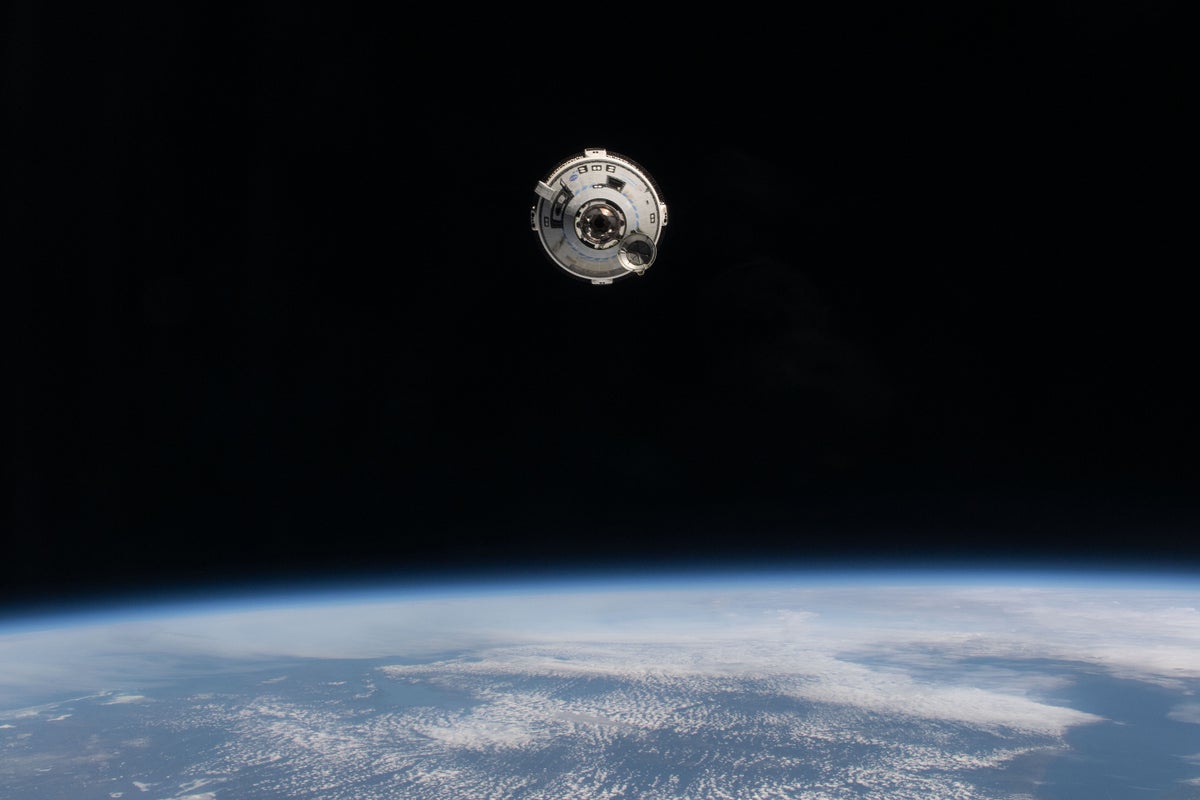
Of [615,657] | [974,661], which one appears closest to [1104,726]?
[974,661]

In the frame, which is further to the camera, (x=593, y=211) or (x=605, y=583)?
(x=605, y=583)

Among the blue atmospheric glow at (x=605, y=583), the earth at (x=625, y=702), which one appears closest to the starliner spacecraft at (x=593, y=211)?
the earth at (x=625, y=702)

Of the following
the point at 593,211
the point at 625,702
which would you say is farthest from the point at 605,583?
the point at 593,211

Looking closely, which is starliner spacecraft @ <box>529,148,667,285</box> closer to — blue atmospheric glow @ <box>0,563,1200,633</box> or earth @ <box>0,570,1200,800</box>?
earth @ <box>0,570,1200,800</box>

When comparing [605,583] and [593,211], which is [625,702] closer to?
[593,211]

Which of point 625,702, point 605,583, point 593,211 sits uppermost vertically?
point 593,211

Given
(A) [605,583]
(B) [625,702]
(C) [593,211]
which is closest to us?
(C) [593,211]

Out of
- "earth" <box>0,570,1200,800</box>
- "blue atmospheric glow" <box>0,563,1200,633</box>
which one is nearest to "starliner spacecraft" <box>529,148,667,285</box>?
"earth" <box>0,570,1200,800</box>

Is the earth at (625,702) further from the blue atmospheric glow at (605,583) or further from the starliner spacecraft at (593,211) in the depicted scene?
the starliner spacecraft at (593,211)
